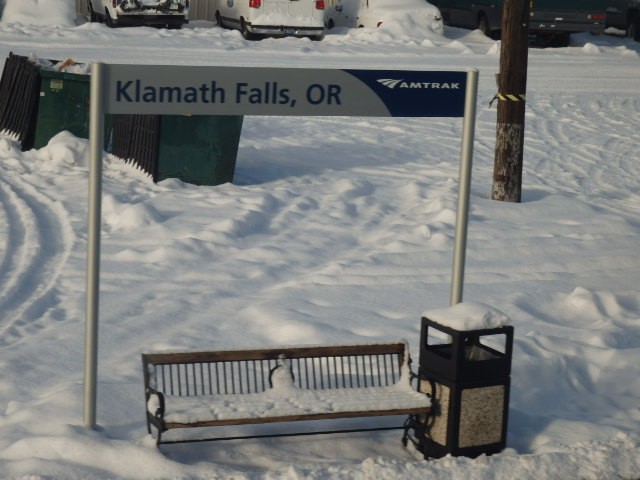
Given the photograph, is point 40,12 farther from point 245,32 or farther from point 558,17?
point 558,17

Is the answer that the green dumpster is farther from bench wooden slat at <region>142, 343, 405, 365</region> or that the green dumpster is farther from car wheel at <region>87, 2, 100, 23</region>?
car wheel at <region>87, 2, 100, 23</region>

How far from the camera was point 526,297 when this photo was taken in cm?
934

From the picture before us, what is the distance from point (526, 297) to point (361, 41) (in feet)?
56.9

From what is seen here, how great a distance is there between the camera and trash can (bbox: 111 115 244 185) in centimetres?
1293

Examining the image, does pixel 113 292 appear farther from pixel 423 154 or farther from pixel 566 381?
pixel 423 154

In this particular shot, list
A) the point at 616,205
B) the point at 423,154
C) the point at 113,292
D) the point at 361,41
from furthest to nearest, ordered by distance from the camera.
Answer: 1. the point at 361,41
2. the point at 423,154
3. the point at 616,205
4. the point at 113,292

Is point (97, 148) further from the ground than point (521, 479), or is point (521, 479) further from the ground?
point (97, 148)

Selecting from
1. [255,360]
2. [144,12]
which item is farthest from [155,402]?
[144,12]

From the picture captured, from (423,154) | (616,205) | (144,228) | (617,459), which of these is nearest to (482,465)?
(617,459)

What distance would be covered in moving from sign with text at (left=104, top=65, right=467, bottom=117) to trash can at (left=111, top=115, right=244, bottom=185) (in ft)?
21.6

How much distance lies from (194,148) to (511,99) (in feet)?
11.7

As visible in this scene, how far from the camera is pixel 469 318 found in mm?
6070

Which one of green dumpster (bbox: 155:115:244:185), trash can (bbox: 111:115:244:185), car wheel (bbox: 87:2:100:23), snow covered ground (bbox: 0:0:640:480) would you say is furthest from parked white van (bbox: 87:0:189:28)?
green dumpster (bbox: 155:115:244:185)


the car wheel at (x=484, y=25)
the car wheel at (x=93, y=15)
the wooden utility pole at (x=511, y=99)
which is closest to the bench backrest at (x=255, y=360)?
the wooden utility pole at (x=511, y=99)
